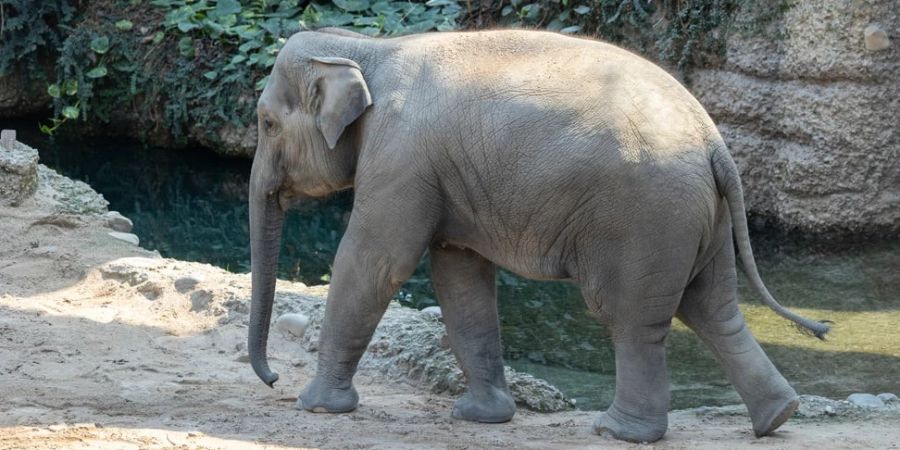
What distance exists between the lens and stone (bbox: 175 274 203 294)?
772 centimetres

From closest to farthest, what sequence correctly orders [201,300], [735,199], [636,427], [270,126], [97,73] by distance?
[735,199]
[636,427]
[270,126]
[201,300]
[97,73]

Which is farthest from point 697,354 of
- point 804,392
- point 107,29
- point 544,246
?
point 107,29

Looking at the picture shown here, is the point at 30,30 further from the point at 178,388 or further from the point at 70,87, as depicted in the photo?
the point at 178,388

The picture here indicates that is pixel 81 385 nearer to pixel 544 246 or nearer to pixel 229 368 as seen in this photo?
pixel 229 368

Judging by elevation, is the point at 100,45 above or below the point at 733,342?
below

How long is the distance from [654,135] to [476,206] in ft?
2.82

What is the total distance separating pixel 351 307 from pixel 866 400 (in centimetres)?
270

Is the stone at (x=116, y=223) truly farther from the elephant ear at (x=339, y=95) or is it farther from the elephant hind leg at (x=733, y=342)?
the elephant hind leg at (x=733, y=342)

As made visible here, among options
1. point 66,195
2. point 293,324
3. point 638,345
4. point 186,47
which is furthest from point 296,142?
point 186,47

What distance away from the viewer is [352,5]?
14289 millimetres

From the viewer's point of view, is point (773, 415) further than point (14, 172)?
No

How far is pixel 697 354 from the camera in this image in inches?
315

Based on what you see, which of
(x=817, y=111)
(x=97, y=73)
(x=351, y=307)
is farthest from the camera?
(x=97, y=73)

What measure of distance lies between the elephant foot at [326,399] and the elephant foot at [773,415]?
5.85 ft
